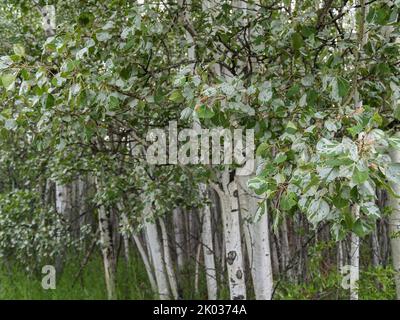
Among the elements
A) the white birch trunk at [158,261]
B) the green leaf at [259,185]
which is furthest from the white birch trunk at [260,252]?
the white birch trunk at [158,261]

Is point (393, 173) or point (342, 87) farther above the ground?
point (342, 87)

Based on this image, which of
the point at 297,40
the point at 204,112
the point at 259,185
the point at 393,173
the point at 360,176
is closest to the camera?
the point at 360,176

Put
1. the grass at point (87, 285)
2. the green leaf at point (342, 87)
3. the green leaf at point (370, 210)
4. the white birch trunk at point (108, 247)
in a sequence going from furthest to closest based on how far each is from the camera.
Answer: the grass at point (87, 285) < the white birch trunk at point (108, 247) < the green leaf at point (342, 87) < the green leaf at point (370, 210)

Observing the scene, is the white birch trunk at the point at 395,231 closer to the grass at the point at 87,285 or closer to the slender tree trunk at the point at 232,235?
the slender tree trunk at the point at 232,235

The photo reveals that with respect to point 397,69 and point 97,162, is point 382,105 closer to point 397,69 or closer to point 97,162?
point 397,69

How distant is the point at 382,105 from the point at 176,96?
3.16ft

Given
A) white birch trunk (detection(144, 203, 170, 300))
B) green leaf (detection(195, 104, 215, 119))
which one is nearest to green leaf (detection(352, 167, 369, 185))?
green leaf (detection(195, 104, 215, 119))

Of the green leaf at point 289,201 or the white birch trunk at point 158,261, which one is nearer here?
the green leaf at point 289,201

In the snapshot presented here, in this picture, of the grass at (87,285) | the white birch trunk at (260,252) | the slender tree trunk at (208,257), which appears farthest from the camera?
the grass at (87,285)

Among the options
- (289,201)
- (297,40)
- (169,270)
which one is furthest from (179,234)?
(289,201)

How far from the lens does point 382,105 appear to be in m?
2.06

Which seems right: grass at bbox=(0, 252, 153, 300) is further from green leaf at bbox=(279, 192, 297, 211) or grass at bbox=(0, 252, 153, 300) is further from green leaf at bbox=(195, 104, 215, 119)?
green leaf at bbox=(279, 192, 297, 211)

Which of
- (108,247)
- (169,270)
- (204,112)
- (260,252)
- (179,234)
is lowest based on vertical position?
(169,270)

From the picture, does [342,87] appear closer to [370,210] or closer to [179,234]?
[370,210]
